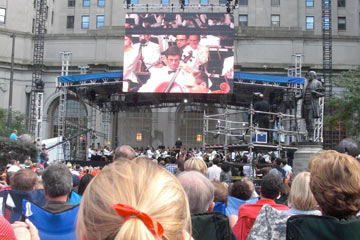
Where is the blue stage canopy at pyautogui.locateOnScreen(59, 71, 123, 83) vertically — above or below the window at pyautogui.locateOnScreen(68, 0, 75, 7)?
below

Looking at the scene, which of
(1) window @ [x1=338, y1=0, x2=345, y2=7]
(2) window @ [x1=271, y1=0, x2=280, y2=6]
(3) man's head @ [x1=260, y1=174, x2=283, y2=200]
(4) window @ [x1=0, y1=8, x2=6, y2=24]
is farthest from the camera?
(1) window @ [x1=338, y1=0, x2=345, y2=7]

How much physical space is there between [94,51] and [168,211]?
145 feet

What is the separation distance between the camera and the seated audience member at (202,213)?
12.9 feet

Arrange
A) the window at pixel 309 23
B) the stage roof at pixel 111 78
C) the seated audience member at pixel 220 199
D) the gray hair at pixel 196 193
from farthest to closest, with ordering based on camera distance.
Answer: the window at pixel 309 23, the stage roof at pixel 111 78, the seated audience member at pixel 220 199, the gray hair at pixel 196 193

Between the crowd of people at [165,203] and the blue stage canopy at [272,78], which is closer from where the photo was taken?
the crowd of people at [165,203]

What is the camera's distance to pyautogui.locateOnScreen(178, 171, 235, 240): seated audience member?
3.93m

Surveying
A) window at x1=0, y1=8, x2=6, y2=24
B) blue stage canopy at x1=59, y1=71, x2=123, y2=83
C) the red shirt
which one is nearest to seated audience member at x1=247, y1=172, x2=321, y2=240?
the red shirt

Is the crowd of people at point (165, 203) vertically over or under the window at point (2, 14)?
under

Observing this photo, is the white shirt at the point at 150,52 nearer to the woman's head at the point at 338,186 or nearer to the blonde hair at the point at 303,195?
the blonde hair at the point at 303,195

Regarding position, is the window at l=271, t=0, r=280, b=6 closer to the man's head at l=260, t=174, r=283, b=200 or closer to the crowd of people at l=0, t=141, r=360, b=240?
the crowd of people at l=0, t=141, r=360, b=240

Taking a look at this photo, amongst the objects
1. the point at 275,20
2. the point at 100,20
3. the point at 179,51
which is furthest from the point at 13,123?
the point at 275,20

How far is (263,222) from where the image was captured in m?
4.04

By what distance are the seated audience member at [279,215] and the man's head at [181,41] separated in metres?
28.4

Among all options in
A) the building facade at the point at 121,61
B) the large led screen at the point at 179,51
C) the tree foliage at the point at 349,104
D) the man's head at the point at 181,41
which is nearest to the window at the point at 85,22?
the building facade at the point at 121,61
